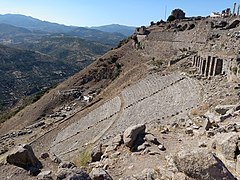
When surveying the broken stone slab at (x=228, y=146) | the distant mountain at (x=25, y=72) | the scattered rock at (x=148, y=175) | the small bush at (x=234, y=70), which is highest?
the small bush at (x=234, y=70)

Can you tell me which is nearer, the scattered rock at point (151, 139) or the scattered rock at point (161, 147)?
the scattered rock at point (161, 147)

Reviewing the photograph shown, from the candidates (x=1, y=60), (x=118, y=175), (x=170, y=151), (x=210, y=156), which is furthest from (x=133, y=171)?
(x=1, y=60)

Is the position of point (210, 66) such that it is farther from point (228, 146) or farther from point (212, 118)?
point (228, 146)

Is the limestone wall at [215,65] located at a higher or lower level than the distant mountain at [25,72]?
higher

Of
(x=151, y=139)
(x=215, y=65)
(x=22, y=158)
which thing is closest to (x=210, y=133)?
(x=151, y=139)

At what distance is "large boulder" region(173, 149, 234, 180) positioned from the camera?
775 cm

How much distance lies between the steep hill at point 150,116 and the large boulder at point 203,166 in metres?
0.02

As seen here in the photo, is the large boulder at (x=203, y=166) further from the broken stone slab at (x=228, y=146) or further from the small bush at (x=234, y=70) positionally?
the small bush at (x=234, y=70)

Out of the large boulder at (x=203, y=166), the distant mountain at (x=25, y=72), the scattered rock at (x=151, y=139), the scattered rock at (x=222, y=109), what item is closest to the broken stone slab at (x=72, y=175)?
the large boulder at (x=203, y=166)

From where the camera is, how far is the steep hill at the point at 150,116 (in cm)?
984

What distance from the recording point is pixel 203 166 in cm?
782

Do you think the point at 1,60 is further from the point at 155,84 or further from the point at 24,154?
the point at 24,154

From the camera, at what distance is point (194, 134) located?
1299 centimetres

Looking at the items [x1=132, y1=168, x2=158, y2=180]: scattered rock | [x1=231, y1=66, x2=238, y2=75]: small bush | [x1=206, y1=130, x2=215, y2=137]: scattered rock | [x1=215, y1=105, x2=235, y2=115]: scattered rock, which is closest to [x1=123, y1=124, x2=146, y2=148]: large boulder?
[x1=206, y1=130, x2=215, y2=137]: scattered rock
